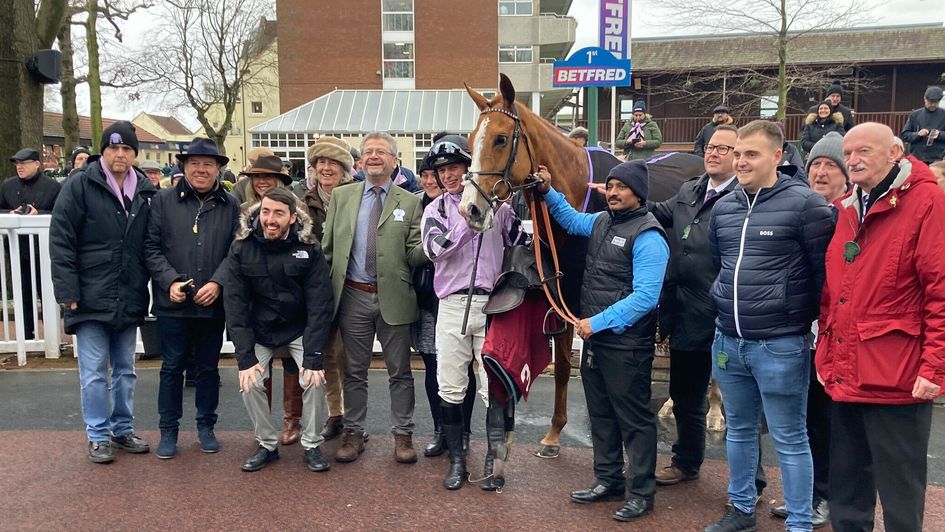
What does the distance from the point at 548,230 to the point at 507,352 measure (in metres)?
0.78

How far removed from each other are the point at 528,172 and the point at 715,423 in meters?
2.77

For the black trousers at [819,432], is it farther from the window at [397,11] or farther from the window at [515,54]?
the window at [397,11]

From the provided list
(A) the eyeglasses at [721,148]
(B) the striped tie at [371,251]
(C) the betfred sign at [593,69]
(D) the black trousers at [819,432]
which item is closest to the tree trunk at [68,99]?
(C) the betfred sign at [593,69]

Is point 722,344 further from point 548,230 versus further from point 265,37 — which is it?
point 265,37

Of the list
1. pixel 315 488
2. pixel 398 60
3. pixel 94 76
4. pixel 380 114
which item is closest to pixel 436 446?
pixel 315 488

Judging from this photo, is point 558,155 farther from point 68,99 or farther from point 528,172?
point 68,99

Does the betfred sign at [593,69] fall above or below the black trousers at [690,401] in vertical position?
above

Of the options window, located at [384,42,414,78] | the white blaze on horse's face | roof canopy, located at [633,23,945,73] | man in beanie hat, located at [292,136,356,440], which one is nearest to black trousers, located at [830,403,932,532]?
the white blaze on horse's face

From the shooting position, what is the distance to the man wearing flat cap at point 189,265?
4.46m

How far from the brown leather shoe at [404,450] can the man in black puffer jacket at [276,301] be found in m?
0.48

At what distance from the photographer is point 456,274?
407 centimetres

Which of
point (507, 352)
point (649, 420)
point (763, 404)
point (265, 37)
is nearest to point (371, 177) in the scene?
point (507, 352)

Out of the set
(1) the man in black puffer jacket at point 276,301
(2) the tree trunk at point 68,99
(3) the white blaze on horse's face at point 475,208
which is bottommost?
(1) the man in black puffer jacket at point 276,301

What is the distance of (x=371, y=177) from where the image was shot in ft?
14.8
